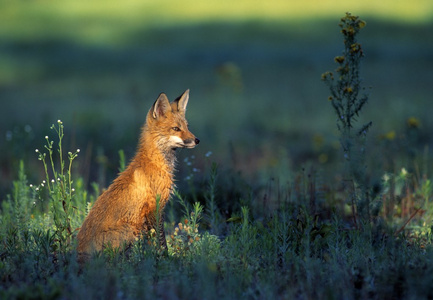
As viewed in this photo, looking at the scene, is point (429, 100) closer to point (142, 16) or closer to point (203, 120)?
point (203, 120)

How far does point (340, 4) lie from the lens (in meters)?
41.6

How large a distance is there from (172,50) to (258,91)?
1631 centimetres

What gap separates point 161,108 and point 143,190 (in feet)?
A: 4.25

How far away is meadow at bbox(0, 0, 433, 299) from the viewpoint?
572 cm

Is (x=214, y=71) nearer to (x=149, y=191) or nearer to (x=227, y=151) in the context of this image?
(x=227, y=151)

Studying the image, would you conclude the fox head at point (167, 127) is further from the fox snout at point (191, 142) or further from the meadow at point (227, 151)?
the meadow at point (227, 151)

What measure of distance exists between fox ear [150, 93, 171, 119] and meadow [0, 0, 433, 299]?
0.82 m

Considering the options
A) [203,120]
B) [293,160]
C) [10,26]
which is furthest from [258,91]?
[10,26]

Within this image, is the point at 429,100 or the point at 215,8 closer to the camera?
the point at 429,100

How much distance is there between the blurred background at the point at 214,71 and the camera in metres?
15.6

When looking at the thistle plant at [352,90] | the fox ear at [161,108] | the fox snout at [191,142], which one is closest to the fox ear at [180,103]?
the fox ear at [161,108]

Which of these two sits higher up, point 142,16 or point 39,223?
point 142,16

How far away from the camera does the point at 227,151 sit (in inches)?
571

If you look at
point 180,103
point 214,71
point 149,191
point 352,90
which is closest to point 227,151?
point 180,103
